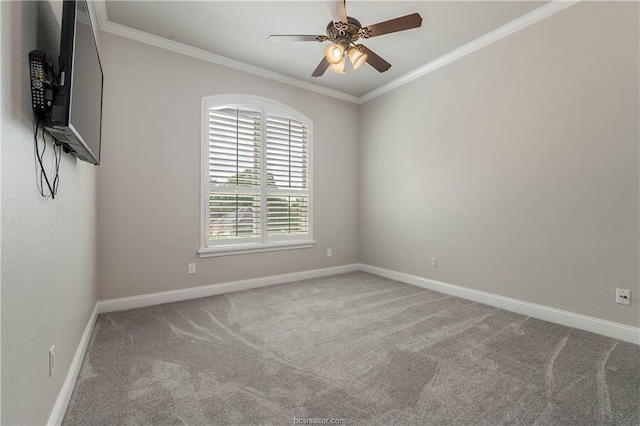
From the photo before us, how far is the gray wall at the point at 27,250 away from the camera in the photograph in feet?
2.97

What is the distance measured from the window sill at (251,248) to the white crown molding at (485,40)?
2.60 metres

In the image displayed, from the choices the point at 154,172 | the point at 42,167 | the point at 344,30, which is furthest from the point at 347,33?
the point at 154,172

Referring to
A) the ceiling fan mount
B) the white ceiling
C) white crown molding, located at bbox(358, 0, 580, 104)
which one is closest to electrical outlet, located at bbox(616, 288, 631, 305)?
white crown molding, located at bbox(358, 0, 580, 104)

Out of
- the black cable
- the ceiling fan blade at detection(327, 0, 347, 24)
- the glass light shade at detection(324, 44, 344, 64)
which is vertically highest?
the ceiling fan blade at detection(327, 0, 347, 24)

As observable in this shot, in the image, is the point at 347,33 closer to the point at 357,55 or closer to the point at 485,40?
the point at 357,55

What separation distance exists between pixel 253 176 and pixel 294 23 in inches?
70.9

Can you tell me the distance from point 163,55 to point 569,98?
13.3 feet

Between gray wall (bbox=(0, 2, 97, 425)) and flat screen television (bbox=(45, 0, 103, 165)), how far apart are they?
0.09 meters

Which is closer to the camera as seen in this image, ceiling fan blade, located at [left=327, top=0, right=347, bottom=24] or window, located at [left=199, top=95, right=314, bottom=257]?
ceiling fan blade, located at [left=327, top=0, right=347, bottom=24]

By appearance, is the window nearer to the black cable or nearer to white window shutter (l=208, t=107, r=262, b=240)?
white window shutter (l=208, t=107, r=262, b=240)

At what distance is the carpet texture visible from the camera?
1.49 meters

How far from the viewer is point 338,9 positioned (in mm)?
2234

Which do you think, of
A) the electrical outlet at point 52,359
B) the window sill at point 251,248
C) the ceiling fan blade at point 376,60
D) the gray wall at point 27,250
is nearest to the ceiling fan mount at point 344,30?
the ceiling fan blade at point 376,60

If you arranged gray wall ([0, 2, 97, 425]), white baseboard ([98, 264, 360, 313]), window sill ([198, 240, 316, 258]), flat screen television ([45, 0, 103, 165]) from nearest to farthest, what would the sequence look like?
gray wall ([0, 2, 97, 425]) < flat screen television ([45, 0, 103, 165]) < white baseboard ([98, 264, 360, 313]) < window sill ([198, 240, 316, 258])
